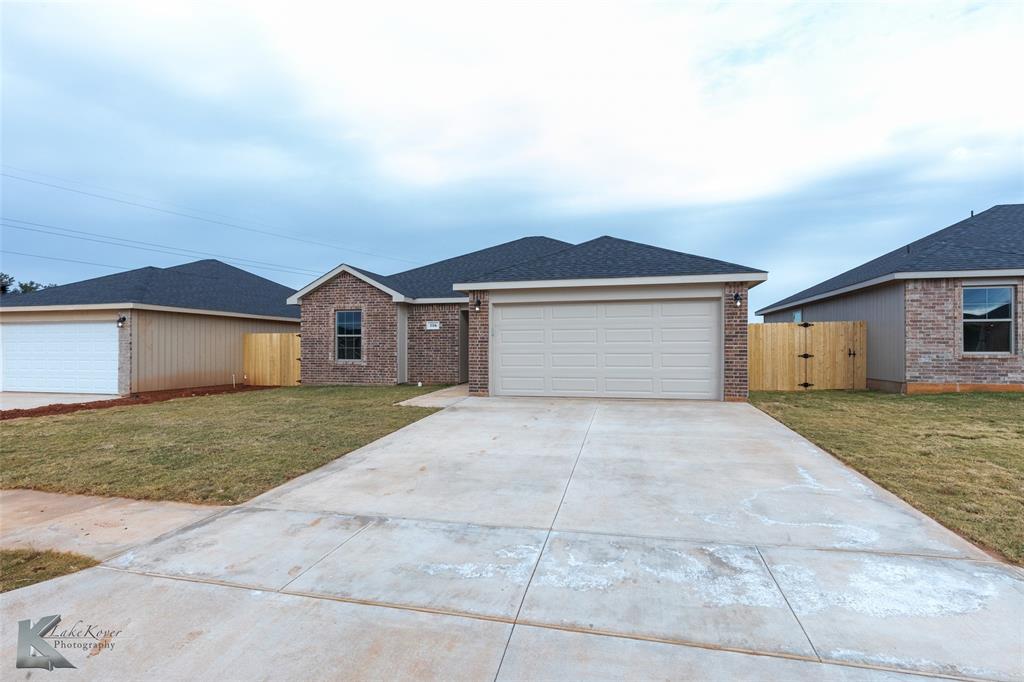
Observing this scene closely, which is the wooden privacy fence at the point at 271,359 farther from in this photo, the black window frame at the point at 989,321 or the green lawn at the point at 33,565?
the black window frame at the point at 989,321

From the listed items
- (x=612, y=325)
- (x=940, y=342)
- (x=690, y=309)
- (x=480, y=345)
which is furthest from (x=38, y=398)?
(x=940, y=342)

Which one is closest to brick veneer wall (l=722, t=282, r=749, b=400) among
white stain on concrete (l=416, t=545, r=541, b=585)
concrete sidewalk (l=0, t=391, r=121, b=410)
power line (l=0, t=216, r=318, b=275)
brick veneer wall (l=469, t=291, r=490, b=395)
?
brick veneer wall (l=469, t=291, r=490, b=395)

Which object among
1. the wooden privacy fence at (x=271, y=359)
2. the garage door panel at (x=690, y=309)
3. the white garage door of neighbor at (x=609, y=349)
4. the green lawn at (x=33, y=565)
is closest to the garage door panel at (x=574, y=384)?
the white garage door of neighbor at (x=609, y=349)

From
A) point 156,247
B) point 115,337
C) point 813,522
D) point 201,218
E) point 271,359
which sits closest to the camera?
point 813,522

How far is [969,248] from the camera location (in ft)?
41.6

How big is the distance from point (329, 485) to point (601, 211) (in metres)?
27.8

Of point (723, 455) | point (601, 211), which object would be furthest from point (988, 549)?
point (601, 211)

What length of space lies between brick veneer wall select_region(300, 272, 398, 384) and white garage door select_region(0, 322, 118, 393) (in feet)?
17.8

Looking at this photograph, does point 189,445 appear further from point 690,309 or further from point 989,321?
point 989,321

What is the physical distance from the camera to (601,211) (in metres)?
29.8

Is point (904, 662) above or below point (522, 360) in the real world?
below

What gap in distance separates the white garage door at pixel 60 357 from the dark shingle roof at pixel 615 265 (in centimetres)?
1160

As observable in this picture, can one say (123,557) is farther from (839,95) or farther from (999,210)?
(999,210)

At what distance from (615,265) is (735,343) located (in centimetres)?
333
